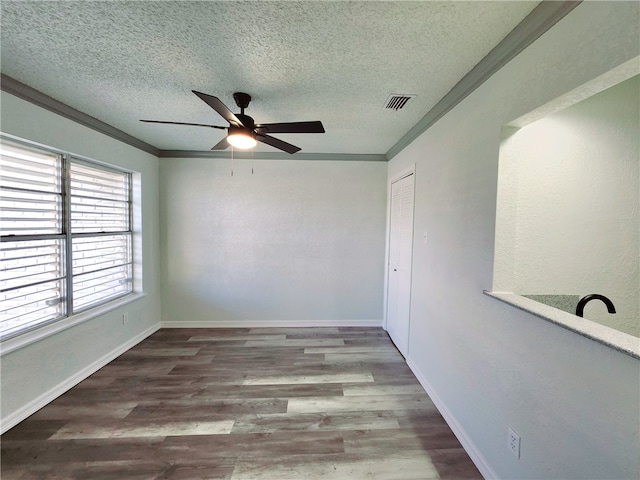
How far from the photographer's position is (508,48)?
1.37 meters

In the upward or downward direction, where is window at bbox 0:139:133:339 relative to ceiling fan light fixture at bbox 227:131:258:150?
downward

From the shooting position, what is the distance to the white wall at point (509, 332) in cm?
92

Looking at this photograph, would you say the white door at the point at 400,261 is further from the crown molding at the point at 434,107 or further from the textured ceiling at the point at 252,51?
the textured ceiling at the point at 252,51

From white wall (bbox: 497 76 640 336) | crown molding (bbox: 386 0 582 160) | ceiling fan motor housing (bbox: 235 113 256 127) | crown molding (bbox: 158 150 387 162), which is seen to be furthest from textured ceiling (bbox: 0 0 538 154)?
crown molding (bbox: 158 150 387 162)

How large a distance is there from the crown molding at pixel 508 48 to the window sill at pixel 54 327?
12.4ft

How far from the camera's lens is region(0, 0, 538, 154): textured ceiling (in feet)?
4.05

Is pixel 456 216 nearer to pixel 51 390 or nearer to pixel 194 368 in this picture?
pixel 194 368

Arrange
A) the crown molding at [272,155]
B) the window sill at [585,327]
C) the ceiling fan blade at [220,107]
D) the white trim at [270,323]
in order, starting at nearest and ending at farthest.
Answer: the window sill at [585,327]
the ceiling fan blade at [220,107]
the crown molding at [272,155]
the white trim at [270,323]

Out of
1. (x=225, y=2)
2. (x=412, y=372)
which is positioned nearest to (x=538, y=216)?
(x=412, y=372)

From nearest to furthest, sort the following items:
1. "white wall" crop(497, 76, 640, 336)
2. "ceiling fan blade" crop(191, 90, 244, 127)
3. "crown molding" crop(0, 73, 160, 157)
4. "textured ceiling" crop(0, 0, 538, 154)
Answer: "textured ceiling" crop(0, 0, 538, 154) → "ceiling fan blade" crop(191, 90, 244, 127) → "white wall" crop(497, 76, 640, 336) → "crown molding" crop(0, 73, 160, 157)

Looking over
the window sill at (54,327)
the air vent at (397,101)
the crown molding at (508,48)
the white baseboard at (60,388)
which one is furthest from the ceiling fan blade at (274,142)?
the white baseboard at (60,388)

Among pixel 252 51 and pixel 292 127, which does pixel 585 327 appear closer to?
pixel 292 127

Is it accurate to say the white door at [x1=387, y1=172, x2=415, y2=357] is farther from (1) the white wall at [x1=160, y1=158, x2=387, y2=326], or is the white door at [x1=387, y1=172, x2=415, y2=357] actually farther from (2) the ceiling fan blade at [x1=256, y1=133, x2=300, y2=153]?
(2) the ceiling fan blade at [x1=256, y1=133, x2=300, y2=153]

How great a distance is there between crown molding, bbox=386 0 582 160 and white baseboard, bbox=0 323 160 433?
4.06m
